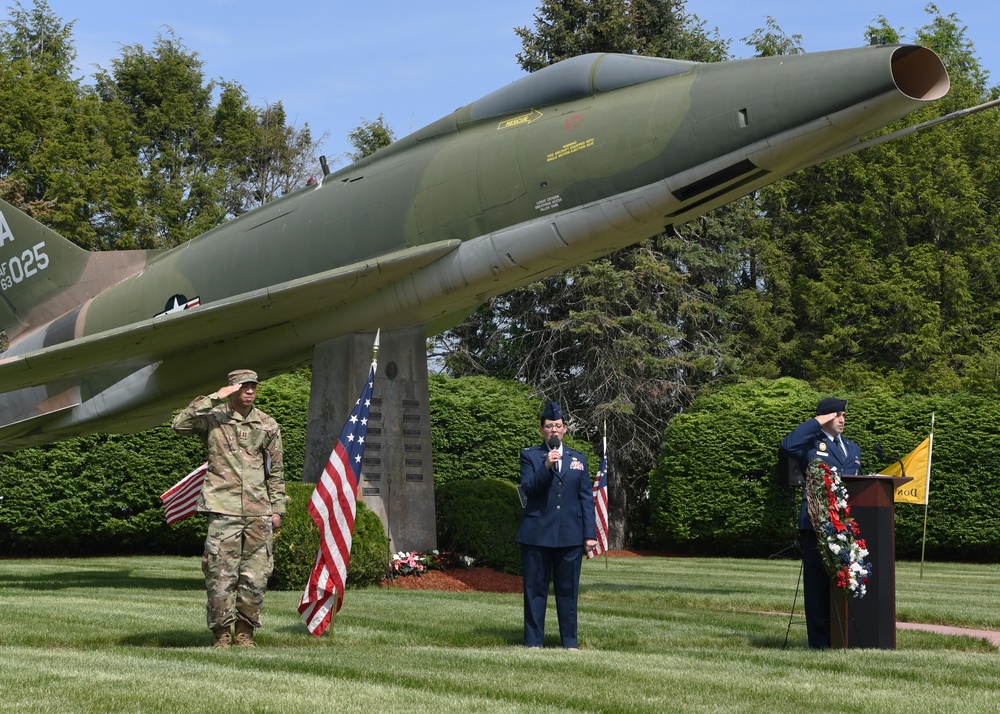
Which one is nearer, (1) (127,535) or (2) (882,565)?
(2) (882,565)

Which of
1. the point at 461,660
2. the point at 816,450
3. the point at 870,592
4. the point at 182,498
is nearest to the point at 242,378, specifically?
the point at 461,660

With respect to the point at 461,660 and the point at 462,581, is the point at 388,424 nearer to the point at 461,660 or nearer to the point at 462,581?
the point at 462,581

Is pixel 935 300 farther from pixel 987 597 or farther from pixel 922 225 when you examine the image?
pixel 987 597

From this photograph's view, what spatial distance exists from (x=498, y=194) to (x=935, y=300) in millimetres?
25938

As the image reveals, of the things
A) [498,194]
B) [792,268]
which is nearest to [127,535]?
[498,194]

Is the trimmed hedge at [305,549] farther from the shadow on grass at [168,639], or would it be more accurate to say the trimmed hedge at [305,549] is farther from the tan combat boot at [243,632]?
the tan combat boot at [243,632]

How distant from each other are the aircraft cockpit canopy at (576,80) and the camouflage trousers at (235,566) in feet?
21.4

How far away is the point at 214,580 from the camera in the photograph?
8422 millimetres

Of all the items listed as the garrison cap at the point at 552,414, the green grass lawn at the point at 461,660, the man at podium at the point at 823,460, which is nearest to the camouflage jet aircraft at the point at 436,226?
the green grass lawn at the point at 461,660

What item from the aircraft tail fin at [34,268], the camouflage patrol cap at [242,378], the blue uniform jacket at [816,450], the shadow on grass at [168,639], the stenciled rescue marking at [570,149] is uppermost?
the stenciled rescue marking at [570,149]

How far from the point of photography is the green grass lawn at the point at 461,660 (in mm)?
6281

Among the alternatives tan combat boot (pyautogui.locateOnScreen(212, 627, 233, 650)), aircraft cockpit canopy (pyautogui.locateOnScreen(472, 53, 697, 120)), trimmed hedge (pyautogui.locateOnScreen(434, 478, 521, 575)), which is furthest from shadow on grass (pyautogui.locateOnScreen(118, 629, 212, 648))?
aircraft cockpit canopy (pyautogui.locateOnScreen(472, 53, 697, 120))

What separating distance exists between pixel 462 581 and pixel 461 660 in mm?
7231

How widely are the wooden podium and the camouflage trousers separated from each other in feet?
14.6
